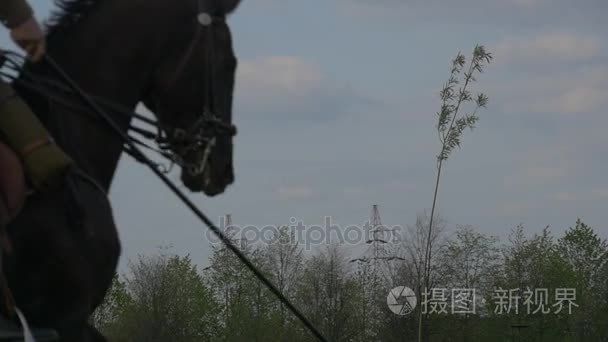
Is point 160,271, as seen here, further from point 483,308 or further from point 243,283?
point 483,308

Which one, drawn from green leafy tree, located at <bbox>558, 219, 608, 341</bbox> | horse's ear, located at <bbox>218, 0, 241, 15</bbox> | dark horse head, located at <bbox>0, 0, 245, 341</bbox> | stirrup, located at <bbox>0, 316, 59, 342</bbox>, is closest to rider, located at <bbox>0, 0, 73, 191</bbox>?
dark horse head, located at <bbox>0, 0, 245, 341</bbox>

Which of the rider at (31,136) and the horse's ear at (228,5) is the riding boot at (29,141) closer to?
the rider at (31,136)

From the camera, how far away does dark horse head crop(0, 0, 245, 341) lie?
5934 millimetres

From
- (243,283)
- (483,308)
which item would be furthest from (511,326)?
(243,283)

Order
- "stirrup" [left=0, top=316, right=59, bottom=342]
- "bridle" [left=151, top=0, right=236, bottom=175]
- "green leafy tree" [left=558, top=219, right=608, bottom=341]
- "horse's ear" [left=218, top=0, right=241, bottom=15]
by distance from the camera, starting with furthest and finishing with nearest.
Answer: "green leafy tree" [left=558, top=219, right=608, bottom=341], "horse's ear" [left=218, top=0, right=241, bottom=15], "bridle" [left=151, top=0, right=236, bottom=175], "stirrup" [left=0, top=316, right=59, bottom=342]

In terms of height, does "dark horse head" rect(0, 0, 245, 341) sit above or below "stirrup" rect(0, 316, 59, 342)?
above

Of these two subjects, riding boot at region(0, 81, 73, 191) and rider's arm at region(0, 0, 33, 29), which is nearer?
riding boot at region(0, 81, 73, 191)

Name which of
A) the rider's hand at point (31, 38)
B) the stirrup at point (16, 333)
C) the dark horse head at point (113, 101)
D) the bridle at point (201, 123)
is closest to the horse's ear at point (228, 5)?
the dark horse head at point (113, 101)

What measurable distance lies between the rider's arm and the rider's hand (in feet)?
0.14

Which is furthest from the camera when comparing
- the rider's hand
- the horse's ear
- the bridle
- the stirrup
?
the horse's ear

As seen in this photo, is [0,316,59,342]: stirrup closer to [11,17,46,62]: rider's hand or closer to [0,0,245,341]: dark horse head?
[0,0,245,341]: dark horse head

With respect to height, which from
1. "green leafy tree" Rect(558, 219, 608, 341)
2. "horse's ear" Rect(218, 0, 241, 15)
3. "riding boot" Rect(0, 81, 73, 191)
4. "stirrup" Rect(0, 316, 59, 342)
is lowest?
"stirrup" Rect(0, 316, 59, 342)

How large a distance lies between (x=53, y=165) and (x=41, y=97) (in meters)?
0.54

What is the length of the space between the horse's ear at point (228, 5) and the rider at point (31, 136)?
1239mm
